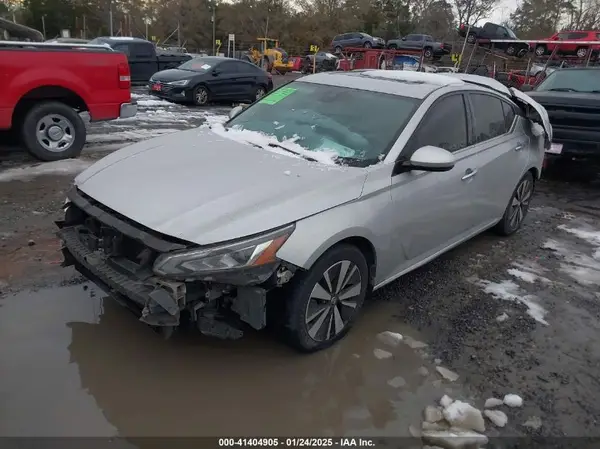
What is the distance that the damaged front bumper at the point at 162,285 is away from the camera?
2689 mm

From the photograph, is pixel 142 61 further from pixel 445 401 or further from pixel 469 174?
pixel 445 401

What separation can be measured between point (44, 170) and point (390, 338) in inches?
211

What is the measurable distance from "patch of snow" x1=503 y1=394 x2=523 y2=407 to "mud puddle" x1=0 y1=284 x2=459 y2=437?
29cm

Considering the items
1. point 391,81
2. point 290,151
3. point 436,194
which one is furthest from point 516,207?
point 290,151

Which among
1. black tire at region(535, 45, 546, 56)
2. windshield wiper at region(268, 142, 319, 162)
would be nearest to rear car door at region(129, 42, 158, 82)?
windshield wiper at region(268, 142, 319, 162)

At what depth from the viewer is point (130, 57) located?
59.6 ft

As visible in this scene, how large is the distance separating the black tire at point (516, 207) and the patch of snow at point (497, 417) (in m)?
2.85

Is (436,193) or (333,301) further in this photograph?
(436,193)

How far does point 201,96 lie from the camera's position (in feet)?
48.2

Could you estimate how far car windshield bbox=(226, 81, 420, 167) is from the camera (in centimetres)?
364

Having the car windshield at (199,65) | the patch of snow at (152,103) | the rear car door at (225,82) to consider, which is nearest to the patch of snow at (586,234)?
the patch of snow at (152,103)

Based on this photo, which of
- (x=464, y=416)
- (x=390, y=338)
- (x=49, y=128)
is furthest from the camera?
(x=49, y=128)

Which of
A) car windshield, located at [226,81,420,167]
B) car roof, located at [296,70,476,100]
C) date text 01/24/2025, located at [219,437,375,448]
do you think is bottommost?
date text 01/24/2025, located at [219,437,375,448]

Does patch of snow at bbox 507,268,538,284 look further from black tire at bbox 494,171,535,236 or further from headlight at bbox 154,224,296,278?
headlight at bbox 154,224,296,278
